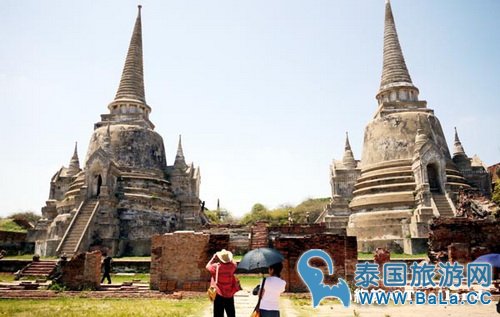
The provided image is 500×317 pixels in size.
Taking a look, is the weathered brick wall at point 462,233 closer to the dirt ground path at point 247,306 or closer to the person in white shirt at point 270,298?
the dirt ground path at point 247,306

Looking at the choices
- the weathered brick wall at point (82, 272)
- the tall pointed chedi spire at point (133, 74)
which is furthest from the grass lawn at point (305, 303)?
the tall pointed chedi spire at point (133, 74)

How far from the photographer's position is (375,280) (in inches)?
317

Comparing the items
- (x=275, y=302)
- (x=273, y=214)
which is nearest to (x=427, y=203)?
(x=275, y=302)

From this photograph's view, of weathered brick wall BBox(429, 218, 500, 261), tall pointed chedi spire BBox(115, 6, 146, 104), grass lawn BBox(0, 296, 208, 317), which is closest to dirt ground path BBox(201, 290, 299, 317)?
grass lawn BBox(0, 296, 208, 317)

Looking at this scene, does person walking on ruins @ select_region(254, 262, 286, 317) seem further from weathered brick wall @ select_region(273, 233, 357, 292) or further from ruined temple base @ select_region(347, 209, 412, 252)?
ruined temple base @ select_region(347, 209, 412, 252)

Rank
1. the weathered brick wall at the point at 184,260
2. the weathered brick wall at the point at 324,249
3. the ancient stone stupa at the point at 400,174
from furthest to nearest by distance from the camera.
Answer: the ancient stone stupa at the point at 400,174 < the weathered brick wall at the point at 184,260 < the weathered brick wall at the point at 324,249

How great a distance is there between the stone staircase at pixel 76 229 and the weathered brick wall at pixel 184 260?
12396 mm

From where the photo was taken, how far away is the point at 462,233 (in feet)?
54.9

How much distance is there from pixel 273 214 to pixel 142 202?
2974 centimetres

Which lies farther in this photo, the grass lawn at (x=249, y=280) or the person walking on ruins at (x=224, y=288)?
the grass lawn at (x=249, y=280)

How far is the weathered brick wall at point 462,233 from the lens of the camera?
16469 mm

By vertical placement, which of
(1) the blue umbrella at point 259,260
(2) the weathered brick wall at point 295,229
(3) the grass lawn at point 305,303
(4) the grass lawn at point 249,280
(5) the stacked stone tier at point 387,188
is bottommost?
(4) the grass lawn at point 249,280

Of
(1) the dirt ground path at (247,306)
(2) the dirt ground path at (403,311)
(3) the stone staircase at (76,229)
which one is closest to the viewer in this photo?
(2) the dirt ground path at (403,311)

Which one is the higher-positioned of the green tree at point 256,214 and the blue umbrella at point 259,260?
the green tree at point 256,214
